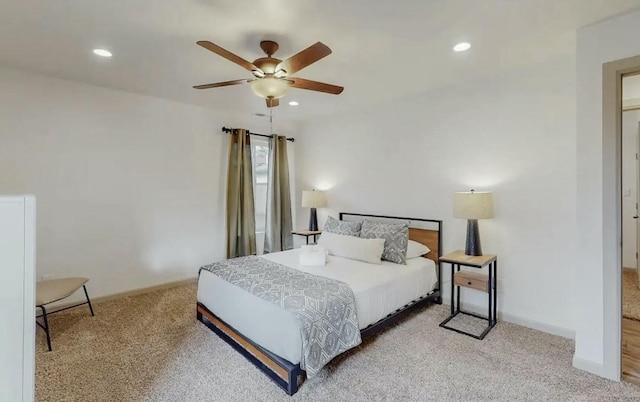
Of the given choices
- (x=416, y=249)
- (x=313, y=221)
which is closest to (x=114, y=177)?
(x=313, y=221)

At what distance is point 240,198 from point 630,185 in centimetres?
585

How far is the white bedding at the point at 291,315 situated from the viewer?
2.19m

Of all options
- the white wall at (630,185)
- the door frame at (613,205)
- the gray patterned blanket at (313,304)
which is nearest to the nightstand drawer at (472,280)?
the door frame at (613,205)

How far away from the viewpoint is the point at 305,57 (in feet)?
7.02

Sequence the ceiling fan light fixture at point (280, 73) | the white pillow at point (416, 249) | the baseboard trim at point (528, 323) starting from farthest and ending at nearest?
the white pillow at point (416, 249) < the baseboard trim at point (528, 323) < the ceiling fan light fixture at point (280, 73)

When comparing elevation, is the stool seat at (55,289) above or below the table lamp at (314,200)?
below

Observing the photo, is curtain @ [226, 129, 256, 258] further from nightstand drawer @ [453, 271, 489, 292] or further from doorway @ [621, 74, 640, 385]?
doorway @ [621, 74, 640, 385]

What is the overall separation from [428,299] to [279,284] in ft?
6.24

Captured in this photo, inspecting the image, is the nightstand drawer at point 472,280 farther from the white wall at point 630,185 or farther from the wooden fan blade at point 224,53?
the white wall at point 630,185

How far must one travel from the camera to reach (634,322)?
3084 mm

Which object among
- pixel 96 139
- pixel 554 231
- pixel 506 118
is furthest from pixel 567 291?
pixel 96 139

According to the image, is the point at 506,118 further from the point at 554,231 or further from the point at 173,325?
the point at 173,325

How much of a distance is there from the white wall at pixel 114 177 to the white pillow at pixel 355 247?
77.9 inches

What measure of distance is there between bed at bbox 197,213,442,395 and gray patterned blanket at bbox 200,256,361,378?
47mm
